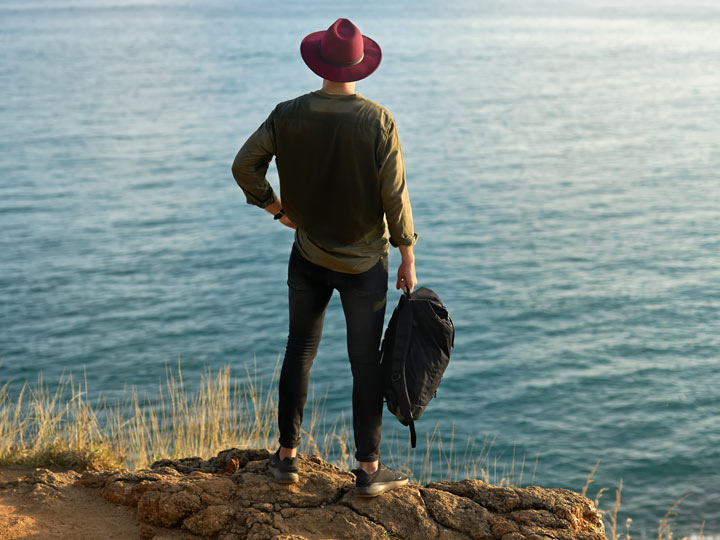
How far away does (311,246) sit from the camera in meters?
4.00

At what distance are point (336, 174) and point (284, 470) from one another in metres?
1.60

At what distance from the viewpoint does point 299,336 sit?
4.19 m

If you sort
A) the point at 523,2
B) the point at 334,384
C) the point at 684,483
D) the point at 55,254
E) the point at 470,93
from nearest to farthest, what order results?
the point at 684,483 → the point at 334,384 → the point at 55,254 → the point at 470,93 → the point at 523,2

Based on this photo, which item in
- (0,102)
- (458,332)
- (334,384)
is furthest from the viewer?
(0,102)

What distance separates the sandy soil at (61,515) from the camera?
4125 millimetres

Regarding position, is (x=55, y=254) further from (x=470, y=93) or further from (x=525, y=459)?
(x=470, y=93)

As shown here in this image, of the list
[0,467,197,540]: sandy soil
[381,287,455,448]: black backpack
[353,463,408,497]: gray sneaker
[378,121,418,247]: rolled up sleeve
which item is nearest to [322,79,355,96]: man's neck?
[378,121,418,247]: rolled up sleeve

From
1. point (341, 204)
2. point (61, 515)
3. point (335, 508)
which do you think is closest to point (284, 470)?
point (335, 508)

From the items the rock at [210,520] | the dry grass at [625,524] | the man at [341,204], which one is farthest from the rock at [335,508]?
the dry grass at [625,524]

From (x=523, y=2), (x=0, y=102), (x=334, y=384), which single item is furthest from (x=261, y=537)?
(x=523, y=2)

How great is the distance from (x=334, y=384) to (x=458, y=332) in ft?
11.1

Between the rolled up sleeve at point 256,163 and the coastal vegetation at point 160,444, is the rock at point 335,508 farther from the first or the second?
the rolled up sleeve at point 256,163

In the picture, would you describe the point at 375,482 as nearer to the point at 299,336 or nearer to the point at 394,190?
the point at 299,336

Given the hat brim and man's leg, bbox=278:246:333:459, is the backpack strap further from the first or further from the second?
the hat brim
